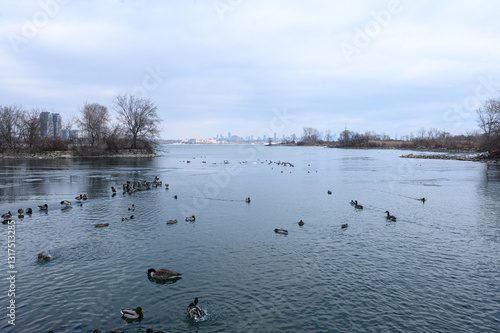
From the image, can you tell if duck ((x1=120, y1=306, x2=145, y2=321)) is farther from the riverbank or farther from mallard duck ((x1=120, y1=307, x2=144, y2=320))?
the riverbank

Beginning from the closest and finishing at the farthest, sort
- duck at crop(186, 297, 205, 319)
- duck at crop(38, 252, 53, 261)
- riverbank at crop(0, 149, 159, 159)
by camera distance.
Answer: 1. duck at crop(186, 297, 205, 319)
2. duck at crop(38, 252, 53, 261)
3. riverbank at crop(0, 149, 159, 159)

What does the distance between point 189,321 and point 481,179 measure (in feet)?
155

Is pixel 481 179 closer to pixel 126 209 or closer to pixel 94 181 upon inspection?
pixel 126 209

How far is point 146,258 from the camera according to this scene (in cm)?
1398

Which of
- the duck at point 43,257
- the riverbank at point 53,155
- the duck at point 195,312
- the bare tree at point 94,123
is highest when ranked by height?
the bare tree at point 94,123

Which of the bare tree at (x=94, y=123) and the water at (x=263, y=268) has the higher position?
the bare tree at (x=94, y=123)

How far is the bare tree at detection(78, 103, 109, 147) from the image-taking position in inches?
3558

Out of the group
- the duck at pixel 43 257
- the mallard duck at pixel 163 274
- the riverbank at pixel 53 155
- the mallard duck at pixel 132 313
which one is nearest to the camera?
the mallard duck at pixel 132 313

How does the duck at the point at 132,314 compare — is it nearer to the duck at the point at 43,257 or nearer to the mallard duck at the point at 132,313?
the mallard duck at the point at 132,313

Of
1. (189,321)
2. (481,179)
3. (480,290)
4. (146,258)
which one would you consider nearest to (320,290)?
(189,321)

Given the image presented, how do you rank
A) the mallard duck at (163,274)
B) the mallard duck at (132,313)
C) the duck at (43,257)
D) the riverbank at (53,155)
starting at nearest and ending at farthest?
the mallard duck at (132,313) → the mallard duck at (163,274) → the duck at (43,257) → the riverbank at (53,155)

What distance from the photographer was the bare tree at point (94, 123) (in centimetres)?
9038

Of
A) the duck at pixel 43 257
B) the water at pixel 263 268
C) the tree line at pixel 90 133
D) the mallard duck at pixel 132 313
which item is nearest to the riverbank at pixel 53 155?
the tree line at pixel 90 133

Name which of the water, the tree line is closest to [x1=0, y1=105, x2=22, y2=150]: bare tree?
the tree line
